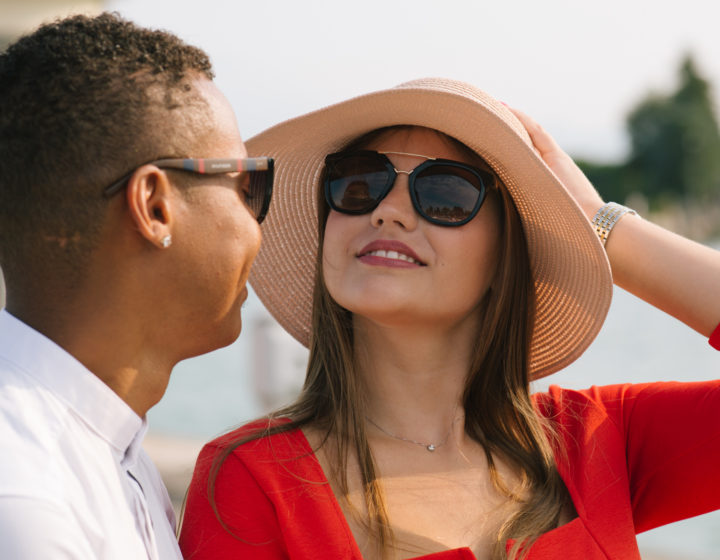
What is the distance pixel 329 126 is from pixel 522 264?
683 mm

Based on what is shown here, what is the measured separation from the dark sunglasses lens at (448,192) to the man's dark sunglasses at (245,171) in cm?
43

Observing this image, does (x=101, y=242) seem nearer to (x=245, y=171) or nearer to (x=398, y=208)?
(x=245, y=171)

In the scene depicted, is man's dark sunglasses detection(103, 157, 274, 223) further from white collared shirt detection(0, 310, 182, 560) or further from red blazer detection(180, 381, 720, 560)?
red blazer detection(180, 381, 720, 560)

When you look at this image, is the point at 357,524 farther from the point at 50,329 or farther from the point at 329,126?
the point at 329,126

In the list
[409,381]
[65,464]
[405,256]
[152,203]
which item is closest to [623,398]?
[409,381]

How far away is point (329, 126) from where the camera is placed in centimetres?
238

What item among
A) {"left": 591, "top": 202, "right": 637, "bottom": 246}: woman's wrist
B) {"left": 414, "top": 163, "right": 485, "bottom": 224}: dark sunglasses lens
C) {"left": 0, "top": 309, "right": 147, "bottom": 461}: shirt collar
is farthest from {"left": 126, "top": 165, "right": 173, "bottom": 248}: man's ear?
{"left": 591, "top": 202, "right": 637, "bottom": 246}: woman's wrist

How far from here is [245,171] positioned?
6.05 feet

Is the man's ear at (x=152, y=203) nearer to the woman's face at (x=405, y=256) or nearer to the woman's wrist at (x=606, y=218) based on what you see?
the woman's face at (x=405, y=256)

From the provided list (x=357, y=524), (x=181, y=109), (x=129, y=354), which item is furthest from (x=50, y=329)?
(x=357, y=524)

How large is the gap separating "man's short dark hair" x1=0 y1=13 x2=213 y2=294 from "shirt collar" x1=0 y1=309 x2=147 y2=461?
117 millimetres

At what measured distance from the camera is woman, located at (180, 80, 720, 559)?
2.03 meters

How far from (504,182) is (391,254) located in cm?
42

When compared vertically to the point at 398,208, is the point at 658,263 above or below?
below
